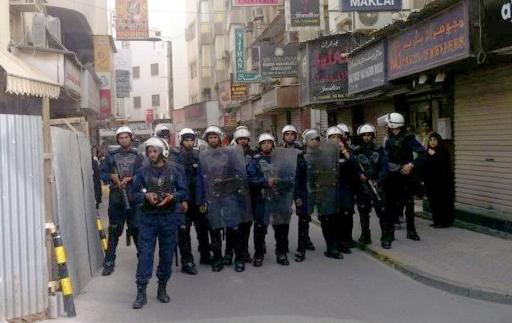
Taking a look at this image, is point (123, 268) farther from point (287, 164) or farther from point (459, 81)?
point (459, 81)

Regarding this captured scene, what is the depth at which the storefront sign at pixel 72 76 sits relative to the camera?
55.9 ft

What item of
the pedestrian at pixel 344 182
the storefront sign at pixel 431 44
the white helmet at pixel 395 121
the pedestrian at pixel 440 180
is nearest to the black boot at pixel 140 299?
the pedestrian at pixel 344 182

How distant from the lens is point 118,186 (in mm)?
8664

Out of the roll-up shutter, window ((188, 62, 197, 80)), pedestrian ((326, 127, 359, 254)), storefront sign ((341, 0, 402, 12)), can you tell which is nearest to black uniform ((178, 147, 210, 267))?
pedestrian ((326, 127, 359, 254))

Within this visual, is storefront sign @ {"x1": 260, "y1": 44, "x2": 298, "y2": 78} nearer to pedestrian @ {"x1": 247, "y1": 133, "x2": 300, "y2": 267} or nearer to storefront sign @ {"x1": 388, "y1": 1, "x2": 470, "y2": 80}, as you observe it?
storefront sign @ {"x1": 388, "y1": 1, "x2": 470, "y2": 80}

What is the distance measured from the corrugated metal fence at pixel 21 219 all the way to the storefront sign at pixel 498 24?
6.13 m

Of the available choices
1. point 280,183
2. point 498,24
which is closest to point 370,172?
→ point 280,183

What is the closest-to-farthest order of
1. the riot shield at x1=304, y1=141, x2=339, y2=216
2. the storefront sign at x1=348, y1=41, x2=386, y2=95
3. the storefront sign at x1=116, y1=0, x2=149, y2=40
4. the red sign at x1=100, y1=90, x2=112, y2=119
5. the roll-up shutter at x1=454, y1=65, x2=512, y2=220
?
the riot shield at x1=304, y1=141, x2=339, y2=216, the roll-up shutter at x1=454, y1=65, x2=512, y2=220, the storefront sign at x1=348, y1=41, x2=386, y2=95, the storefront sign at x1=116, y1=0, x2=149, y2=40, the red sign at x1=100, y1=90, x2=112, y2=119

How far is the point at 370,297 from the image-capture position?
7.09 metres

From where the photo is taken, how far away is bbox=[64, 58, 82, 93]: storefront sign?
17.0 metres

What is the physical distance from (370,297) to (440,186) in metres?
4.73

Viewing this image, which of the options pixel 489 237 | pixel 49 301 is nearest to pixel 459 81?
pixel 489 237

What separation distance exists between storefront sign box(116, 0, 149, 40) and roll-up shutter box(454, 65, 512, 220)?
18753 millimetres

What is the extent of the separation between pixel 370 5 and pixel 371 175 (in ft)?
15.3
